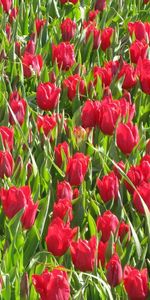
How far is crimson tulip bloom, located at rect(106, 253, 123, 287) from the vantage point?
1805 mm

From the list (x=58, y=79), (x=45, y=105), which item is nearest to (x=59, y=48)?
(x=58, y=79)

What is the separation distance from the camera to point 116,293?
1864mm

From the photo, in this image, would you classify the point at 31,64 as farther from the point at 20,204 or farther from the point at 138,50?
the point at 20,204

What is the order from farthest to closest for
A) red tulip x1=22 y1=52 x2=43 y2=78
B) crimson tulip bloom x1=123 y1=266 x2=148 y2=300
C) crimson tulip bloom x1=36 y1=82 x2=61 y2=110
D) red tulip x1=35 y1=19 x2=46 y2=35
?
red tulip x1=35 y1=19 x2=46 y2=35 → red tulip x1=22 y1=52 x2=43 y2=78 → crimson tulip bloom x1=36 y1=82 x2=61 y2=110 → crimson tulip bloom x1=123 y1=266 x2=148 y2=300

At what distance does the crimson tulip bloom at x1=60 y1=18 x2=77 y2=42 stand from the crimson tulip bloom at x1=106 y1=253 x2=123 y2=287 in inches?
73.0

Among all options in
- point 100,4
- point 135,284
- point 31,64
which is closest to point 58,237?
point 135,284

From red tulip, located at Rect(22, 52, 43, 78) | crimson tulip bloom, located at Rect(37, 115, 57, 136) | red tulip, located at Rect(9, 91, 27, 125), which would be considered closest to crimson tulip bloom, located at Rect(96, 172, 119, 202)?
crimson tulip bloom, located at Rect(37, 115, 57, 136)

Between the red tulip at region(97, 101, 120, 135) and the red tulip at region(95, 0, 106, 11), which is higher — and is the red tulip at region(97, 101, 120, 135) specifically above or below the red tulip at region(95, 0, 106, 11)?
below

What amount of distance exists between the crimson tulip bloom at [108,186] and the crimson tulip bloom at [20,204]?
0.75 feet

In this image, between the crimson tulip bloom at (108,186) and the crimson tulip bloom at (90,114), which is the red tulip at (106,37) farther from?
the crimson tulip bloom at (108,186)

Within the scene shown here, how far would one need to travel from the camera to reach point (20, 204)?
2012 millimetres

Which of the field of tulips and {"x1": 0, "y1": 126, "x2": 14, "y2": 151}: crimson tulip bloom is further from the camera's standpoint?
{"x1": 0, "y1": 126, "x2": 14, "y2": 151}: crimson tulip bloom

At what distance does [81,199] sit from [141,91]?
0.97m

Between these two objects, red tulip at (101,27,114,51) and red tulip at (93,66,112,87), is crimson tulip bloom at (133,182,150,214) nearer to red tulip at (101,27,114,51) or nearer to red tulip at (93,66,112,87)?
red tulip at (93,66,112,87)
